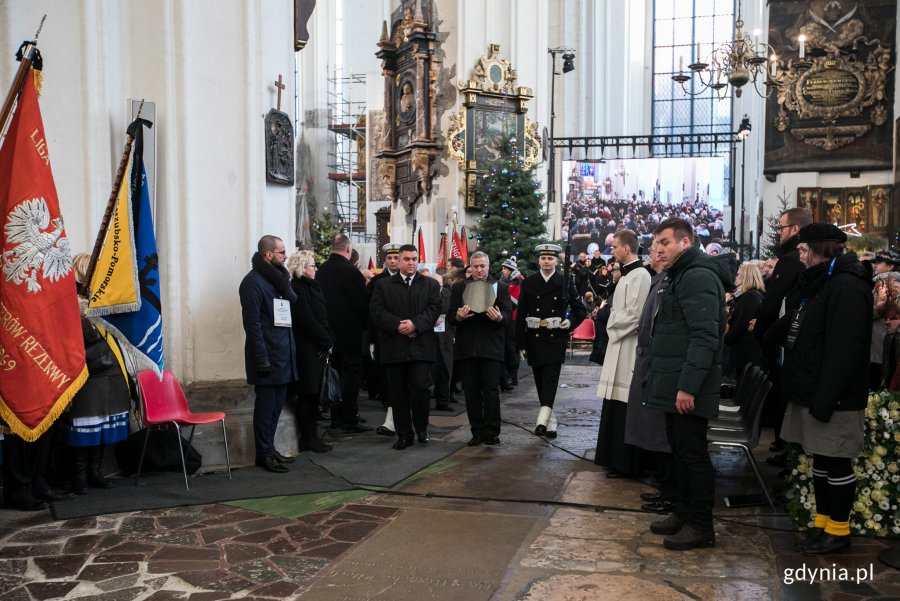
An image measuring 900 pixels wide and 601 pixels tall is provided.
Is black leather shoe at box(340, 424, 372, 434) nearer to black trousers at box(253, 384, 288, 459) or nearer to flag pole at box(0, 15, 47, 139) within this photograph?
black trousers at box(253, 384, 288, 459)

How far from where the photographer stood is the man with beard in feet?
23.1

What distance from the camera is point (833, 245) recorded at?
5152mm

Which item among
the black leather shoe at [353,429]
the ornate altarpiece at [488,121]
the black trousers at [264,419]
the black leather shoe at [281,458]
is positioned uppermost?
the ornate altarpiece at [488,121]

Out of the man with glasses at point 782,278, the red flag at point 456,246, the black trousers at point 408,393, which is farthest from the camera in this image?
the red flag at point 456,246

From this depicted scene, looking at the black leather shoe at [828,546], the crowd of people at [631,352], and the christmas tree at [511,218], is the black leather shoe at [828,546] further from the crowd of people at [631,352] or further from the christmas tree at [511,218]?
the christmas tree at [511,218]

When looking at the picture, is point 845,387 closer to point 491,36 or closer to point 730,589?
point 730,589

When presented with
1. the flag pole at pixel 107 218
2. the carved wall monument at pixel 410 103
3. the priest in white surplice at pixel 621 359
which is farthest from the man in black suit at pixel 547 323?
the carved wall monument at pixel 410 103

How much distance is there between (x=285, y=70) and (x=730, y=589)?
20.0 ft

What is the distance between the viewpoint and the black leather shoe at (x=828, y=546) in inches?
195

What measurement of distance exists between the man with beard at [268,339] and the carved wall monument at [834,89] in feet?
72.1

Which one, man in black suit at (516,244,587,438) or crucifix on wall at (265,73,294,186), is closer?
crucifix on wall at (265,73,294,186)

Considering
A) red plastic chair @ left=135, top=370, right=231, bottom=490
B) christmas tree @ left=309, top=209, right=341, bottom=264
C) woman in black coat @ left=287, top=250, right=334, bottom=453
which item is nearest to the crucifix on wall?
woman in black coat @ left=287, top=250, right=334, bottom=453

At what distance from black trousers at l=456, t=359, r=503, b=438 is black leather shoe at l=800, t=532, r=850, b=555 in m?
3.69

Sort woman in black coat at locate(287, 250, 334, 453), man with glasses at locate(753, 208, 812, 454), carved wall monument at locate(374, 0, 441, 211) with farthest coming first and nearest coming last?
carved wall monument at locate(374, 0, 441, 211), woman in black coat at locate(287, 250, 334, 453), man with glasses at locate(753, 208, 812, 454)
